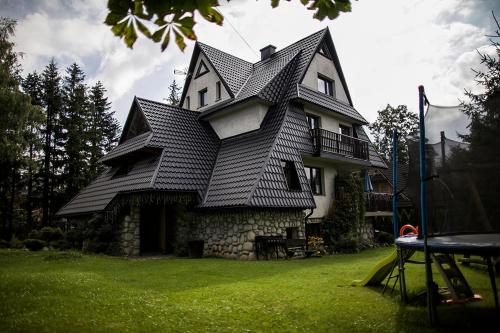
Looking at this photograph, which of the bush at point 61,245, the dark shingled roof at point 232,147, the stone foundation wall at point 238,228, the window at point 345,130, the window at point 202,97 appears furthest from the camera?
the window at point 202,97

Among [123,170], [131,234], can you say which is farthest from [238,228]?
[123,170]

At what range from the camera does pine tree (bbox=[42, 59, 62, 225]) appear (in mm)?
28272

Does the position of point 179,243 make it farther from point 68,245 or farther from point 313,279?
point 313,279

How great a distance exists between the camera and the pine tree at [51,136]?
92.8ft

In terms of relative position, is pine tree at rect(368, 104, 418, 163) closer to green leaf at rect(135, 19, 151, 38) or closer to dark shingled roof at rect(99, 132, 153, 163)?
dark shingled roof at rect(99, 132, 153, 163)

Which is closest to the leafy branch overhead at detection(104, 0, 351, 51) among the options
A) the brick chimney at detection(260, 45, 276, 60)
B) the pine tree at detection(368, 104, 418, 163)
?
the brick chimney at detection(260, 45, 276, 60)

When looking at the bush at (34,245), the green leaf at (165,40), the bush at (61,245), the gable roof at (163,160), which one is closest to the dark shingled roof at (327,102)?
the gable roof at (163,160)

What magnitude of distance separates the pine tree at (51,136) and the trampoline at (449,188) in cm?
2952

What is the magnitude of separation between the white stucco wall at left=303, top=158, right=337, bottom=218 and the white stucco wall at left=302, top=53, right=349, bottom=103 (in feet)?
13.3

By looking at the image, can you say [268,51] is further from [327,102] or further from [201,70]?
[327,102]

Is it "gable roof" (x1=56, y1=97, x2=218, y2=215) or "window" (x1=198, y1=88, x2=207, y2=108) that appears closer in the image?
"gable roof" (x1=56, y1=97, x2=218, y2=215)

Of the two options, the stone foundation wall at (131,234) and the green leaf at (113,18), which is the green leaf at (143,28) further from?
the stone foundation wall at (131,234)

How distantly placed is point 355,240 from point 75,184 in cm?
2349

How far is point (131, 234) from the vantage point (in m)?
14.1
